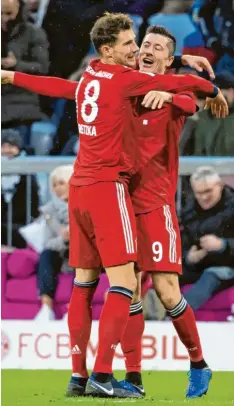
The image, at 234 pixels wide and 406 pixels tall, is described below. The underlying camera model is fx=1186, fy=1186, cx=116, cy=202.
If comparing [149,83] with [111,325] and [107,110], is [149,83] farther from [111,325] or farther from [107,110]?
[111,325]

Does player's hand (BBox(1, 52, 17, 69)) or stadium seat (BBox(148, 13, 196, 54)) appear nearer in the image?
stadium seat (BBox(148, 13, 196, 54))

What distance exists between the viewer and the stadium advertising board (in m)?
8.15

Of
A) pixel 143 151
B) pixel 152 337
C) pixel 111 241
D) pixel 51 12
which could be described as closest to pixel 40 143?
pixel 51 12

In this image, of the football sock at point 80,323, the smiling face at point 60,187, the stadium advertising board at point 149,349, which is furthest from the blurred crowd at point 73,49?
the football sock at point 80,323

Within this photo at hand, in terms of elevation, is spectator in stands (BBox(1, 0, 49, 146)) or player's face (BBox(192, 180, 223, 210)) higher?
spectator in stands (BBox(1, 0, 49, 146))

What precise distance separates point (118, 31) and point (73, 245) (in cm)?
107

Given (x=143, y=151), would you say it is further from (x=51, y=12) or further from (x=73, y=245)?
(x=51, y=12)

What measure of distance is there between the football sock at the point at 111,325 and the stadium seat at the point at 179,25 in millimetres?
3274

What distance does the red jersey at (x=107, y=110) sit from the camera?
225 inches

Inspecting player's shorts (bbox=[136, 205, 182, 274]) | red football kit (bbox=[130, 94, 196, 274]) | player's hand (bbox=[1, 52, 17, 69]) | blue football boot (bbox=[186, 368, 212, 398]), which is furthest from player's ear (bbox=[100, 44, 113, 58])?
player's hand (bbox=[1, 52, 17, 69])

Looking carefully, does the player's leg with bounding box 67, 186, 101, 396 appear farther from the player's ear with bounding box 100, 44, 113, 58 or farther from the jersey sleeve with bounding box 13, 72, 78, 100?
the player's ear with bounding box 100, 44, 113, 58

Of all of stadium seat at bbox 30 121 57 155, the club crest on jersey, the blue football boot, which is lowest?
the blue football boot

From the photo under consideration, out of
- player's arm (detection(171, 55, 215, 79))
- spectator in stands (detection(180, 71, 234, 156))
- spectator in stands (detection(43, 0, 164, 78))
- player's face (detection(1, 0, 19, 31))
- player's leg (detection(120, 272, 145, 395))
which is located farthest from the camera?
player's face (detection(1, 0, 19, 31))

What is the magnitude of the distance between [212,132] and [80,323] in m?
2.97
